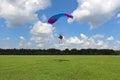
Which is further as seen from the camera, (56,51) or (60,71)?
(56,51)

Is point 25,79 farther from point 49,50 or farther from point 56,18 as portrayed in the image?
point 49,50

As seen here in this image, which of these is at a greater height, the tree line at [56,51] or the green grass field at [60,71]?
the tree line at [56,51]

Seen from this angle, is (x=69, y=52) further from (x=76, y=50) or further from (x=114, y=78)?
(x=114, y=78)

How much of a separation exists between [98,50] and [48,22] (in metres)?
86.1

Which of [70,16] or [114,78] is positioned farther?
[70,16]

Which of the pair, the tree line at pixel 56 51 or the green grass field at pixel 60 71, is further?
the tree line at pixel 56 51

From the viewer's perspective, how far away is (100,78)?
61.8ft

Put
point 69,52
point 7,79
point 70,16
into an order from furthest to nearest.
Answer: point 69,52
point 70,16
point 7,79

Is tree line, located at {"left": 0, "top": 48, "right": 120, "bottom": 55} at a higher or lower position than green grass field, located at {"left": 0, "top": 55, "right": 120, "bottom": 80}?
higher

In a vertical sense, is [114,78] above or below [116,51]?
below

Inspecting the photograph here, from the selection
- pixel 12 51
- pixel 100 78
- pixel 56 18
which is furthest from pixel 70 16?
pixel 12 51

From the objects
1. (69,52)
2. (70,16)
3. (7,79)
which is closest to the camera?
(7,79)

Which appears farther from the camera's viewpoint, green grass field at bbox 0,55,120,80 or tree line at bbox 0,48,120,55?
tree line at bbox 0,48,120,55

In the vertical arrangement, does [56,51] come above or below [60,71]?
above
